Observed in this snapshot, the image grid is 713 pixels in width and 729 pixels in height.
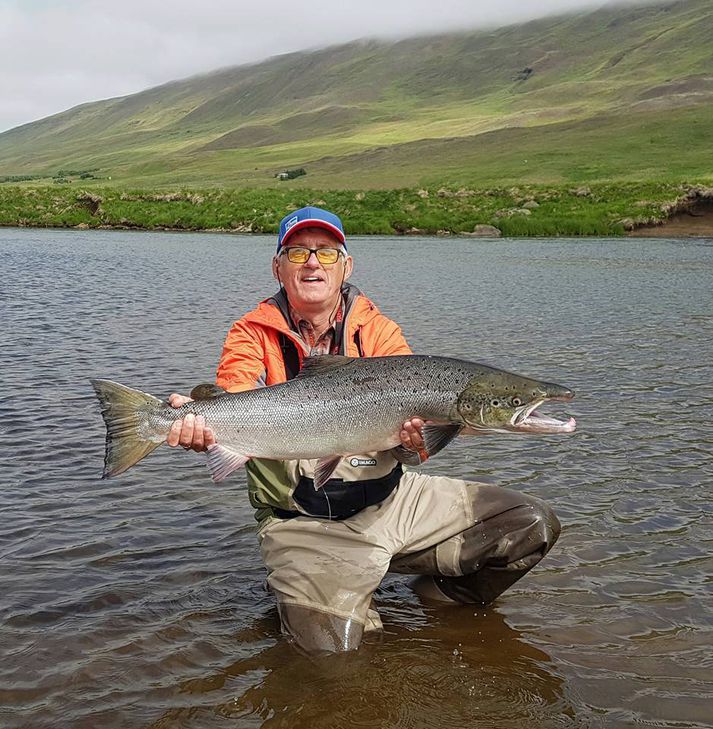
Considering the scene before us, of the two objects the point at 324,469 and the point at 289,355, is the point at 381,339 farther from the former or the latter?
the point at 324,469

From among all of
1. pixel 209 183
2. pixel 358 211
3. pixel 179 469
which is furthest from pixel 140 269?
pixel 209 183

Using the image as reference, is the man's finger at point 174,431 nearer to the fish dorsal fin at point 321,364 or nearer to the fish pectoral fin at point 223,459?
the fish pectoral fin at point 223,459

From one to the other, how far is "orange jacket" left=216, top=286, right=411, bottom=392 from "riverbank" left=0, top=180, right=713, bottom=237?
46.3 meters

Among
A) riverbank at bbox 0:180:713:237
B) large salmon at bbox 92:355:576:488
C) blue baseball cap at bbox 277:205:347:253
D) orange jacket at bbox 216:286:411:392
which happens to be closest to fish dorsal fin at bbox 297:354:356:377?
large salmon at bbox 92:355:576:488

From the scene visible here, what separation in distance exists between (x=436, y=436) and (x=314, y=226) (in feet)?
5.42

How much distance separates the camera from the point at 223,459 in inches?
196

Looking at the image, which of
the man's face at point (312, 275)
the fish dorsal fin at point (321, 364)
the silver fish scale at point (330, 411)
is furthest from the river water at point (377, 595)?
the man's face at point (312, 275)

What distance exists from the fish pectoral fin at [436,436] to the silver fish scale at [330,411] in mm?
81

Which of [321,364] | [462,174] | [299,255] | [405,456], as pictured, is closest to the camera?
[321,364]

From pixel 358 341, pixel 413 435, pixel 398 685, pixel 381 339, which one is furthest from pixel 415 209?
pixel 398 685

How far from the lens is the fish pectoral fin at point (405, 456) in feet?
17.0

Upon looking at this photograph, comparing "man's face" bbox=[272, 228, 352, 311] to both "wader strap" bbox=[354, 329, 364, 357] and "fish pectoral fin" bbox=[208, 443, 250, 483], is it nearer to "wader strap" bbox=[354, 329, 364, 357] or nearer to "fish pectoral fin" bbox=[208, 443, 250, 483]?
"wader strap" bbox=[354, 329, 364, 357]

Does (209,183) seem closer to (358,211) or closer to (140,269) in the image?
(358,211)

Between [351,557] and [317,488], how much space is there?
54 cm
